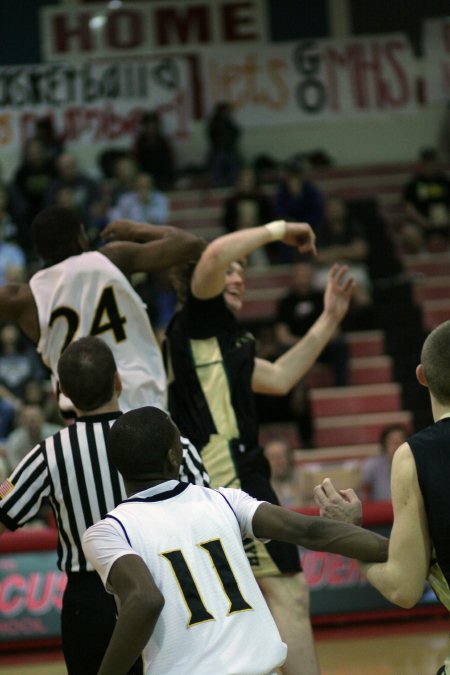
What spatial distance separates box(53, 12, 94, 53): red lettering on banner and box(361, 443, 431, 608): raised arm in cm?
1441

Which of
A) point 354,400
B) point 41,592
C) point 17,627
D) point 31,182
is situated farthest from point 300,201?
point 17,627

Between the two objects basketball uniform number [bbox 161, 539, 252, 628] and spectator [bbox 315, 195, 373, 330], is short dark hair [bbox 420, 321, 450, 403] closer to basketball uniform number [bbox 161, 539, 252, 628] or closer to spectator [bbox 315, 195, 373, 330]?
basketball uniform number [bbox 161, 539, 252, 628]

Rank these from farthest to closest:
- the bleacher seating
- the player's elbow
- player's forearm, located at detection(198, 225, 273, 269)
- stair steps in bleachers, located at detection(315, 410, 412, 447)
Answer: stair steps in bleachers, located at detection(315, 410, 412, 447) → the bleacher seating → player's forearm, located at detection(198, 225, 273, 269) → the player's elbow

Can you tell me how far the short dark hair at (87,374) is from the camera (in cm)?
428

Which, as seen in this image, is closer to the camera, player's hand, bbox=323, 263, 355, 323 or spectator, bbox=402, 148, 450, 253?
player's hand, bbox=323, 263, 355, 323

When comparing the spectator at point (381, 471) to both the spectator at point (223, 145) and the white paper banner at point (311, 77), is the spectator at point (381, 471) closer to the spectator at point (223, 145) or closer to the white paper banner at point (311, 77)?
the spectator at point (223, 145)

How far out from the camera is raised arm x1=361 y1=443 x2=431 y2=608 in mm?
3410

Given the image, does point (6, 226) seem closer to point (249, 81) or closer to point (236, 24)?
point (249, 81)

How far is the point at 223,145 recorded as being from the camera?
52.4 feet

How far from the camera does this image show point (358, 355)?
13.9m

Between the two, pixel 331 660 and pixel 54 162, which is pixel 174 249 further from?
pixel 54 162

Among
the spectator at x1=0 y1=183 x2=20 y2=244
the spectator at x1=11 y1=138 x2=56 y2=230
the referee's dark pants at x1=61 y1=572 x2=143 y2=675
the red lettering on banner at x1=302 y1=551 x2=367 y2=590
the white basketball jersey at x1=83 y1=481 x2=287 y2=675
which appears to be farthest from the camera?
the spectator at x1=11 y1=138 x2=56 y2=230

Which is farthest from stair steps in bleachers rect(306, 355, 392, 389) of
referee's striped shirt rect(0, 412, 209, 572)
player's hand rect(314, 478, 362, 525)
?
player's hand rect(314, 478, 362, 525)

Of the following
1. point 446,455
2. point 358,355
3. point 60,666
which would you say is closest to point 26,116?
point 358,355
